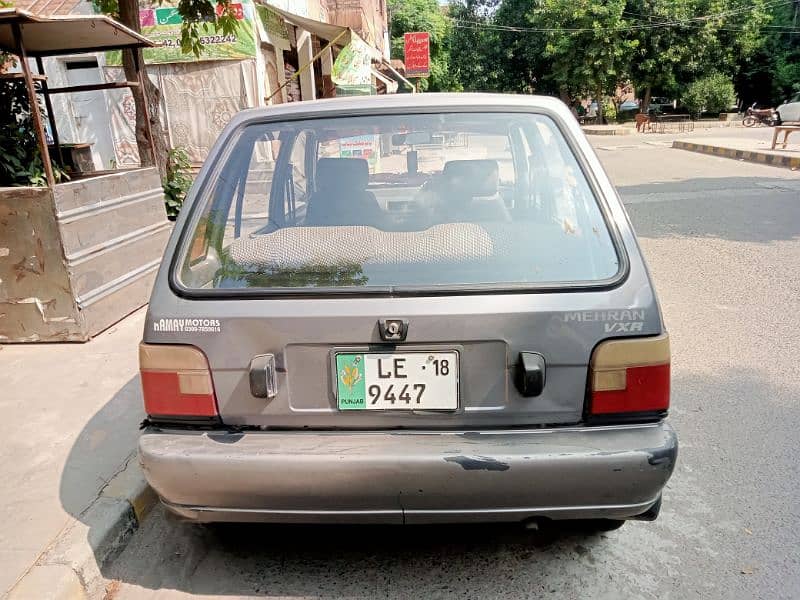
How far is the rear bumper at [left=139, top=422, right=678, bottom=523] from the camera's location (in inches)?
73.5

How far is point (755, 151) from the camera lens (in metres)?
16.4

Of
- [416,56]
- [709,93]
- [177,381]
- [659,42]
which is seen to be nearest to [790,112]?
[709,93]

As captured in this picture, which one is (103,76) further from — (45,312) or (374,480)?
(374,480)

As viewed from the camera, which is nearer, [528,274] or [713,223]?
[528,274]

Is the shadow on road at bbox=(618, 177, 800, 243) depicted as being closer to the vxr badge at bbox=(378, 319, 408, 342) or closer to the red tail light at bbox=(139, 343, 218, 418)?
A: the vxr badge at bbox=(378, 319, 408, 342)

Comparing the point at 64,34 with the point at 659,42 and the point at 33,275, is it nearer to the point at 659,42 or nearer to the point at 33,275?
the point at 33,275

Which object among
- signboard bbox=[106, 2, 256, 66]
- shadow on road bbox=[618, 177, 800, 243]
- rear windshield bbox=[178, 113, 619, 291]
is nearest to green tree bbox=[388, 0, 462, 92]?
signboard bbox=[106, 2, 256, 66]

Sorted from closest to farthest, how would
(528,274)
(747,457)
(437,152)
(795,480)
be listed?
(528,274) → (437,152) → (795,480) → (747,457)

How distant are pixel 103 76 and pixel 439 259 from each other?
12.6 m

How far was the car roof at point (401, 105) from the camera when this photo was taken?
2305mm

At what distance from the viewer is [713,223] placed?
8289 mm

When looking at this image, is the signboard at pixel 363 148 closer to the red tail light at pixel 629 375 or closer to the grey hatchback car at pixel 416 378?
the grey hatchback car at pixel 416 378

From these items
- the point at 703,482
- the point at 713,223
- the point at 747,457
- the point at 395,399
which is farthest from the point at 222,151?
the point at 713,223

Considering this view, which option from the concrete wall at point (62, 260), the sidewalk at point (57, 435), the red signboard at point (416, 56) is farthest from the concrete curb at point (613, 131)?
the sidewalk at point (57, 435)
